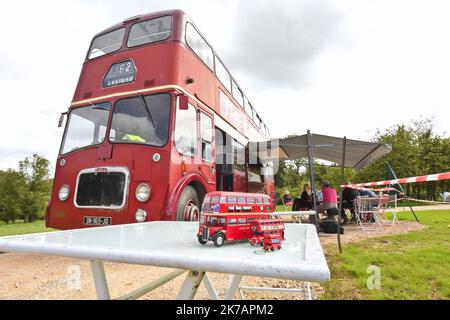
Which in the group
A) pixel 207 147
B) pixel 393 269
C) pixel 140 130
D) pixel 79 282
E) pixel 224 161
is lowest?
pixel 79 282

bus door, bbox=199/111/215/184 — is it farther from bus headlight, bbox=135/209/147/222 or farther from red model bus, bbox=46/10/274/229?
bus headlight, bbox=135/209/147/222

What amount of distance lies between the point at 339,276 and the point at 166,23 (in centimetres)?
512

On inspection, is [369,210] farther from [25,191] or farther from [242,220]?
[25,191]

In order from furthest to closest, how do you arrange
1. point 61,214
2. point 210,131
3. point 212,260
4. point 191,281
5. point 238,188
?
point 238,188, point 210,131, point 61,214, point 191,281, point 212,260

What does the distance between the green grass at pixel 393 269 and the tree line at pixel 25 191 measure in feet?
90.2

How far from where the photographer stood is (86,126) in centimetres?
527

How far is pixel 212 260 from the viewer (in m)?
0.96

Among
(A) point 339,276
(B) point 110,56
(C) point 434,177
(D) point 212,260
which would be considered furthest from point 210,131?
(D) point 212,260

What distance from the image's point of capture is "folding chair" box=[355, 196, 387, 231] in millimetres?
7336

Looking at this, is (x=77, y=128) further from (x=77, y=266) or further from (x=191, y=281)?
(x=191, y=281)

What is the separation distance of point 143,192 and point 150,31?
10.5ft

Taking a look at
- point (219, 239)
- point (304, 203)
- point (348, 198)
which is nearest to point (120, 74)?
point (219, 239)

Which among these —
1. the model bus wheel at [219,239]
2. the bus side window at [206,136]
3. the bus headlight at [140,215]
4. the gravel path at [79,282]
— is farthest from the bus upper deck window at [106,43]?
the model bus wheel at [219,239]

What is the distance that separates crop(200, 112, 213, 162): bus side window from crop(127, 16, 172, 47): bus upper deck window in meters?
1.65
